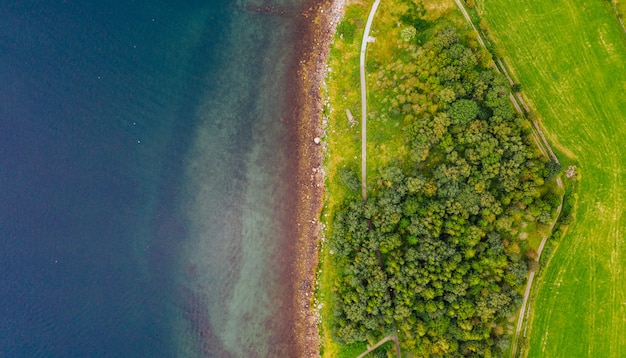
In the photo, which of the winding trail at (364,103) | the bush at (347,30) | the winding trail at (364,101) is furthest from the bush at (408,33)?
the bush at (347,30)

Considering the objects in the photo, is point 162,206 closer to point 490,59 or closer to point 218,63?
point 218,63

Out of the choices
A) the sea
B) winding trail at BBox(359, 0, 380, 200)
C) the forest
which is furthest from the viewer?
the sea

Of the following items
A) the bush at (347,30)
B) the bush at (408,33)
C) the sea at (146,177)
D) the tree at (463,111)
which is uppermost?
the bush at (408,33)

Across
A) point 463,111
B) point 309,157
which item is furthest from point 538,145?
point 309,157

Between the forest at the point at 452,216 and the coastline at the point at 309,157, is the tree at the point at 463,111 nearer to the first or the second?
the forest at the point at 452,216

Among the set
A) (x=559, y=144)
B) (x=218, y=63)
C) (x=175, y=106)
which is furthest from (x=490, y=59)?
(x=175, y=106)

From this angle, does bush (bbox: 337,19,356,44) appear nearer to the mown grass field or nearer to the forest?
the forest

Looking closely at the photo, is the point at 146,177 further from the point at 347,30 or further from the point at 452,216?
the point at 452,216

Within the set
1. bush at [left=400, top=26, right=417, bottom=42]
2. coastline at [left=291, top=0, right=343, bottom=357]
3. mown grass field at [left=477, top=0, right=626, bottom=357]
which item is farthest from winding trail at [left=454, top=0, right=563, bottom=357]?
coastline at [left=291, top=0, right=343, bottom=357]
